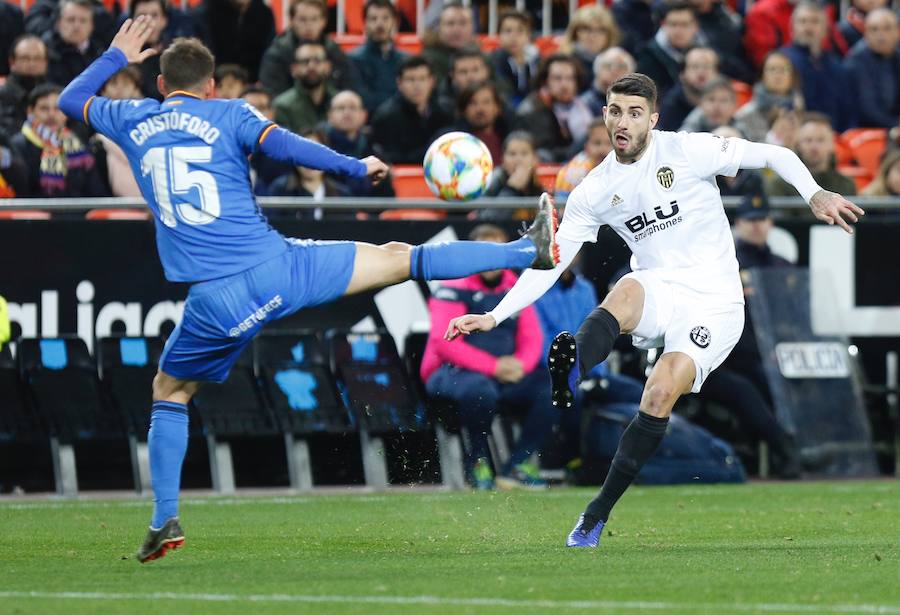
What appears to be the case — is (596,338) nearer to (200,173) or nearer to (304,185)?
(200,173)

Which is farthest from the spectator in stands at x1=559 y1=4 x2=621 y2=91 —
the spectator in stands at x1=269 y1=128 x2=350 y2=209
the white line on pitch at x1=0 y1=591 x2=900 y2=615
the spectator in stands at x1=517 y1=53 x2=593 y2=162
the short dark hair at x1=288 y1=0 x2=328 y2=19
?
the white line on pitch at x1=0 y1=591 x2=900 y2=615

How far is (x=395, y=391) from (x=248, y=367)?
44.6 inches

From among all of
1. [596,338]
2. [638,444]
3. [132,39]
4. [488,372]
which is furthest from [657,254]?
[488,372]

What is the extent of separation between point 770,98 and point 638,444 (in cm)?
833

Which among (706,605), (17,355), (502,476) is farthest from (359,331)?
(706,605)

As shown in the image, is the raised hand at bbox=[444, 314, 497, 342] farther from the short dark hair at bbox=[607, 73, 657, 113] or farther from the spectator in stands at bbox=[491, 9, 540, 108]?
the spectator in stands at bbox=[491, 9, 540, 108]

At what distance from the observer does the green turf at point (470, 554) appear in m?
6.65

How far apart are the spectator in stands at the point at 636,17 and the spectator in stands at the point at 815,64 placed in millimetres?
1415

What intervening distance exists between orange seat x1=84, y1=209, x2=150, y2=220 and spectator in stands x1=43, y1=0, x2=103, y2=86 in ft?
5.62

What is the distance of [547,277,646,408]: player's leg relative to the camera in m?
8.23

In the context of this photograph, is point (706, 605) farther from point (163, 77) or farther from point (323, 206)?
point (323, 206)

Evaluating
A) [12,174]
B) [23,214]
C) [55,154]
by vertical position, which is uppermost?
[55,154]

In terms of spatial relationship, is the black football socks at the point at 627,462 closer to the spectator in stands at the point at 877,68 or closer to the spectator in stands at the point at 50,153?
the spectator in stands at the point at 50,153

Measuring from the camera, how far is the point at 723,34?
722 inches
